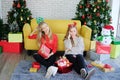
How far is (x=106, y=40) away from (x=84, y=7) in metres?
0.95

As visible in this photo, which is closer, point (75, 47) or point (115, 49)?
point (75, 47)

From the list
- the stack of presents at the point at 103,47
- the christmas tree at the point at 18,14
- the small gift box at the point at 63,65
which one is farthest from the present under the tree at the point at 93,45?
the christmas tree at the point at 18,14

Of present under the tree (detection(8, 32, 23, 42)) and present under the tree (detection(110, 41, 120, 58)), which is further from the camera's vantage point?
present under the tree (detection(8, 32, 23, 42))

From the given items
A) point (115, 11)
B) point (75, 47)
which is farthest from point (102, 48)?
point (115, 11)

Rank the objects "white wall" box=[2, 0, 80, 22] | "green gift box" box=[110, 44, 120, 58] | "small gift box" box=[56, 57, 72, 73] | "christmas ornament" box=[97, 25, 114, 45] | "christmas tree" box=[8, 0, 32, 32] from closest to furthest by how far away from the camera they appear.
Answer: "small gift box" box=[56, 57, 72, 73], "christmas ornament" box=[97, 25, 114, 45], "green gift box" box=[110, 44, 120, 58], "christmas tree" box=[8, 0, 32, 32], "white wall" box=[2, 0, 80, 22]

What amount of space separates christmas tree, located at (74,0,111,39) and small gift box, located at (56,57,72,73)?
3.92ft

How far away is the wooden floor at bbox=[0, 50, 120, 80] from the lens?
295 cm

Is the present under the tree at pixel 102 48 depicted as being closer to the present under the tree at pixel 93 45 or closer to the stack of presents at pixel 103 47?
the stack of presents at pixel 103 47

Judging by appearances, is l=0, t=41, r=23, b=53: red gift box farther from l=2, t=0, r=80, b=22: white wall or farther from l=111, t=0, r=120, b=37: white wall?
l=111, t=0, r=120, b=37: white wall

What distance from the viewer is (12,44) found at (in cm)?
384

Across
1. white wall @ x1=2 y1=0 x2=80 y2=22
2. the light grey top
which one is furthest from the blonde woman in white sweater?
white wall @ x1=2 y1=0 x2=80 y2=22

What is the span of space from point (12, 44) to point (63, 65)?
132cm

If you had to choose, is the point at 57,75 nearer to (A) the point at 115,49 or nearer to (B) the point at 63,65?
(B) the point at 63,65

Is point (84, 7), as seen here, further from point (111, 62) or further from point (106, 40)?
point (111, 62)
